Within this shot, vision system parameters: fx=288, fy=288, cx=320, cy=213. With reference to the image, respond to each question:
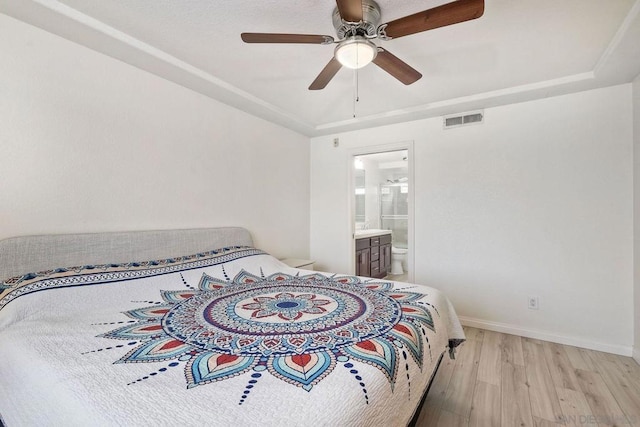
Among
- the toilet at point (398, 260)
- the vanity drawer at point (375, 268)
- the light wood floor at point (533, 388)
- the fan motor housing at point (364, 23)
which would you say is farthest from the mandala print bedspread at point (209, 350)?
the toilet at point (398, 260)

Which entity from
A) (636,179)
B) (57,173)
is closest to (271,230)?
(57,173)

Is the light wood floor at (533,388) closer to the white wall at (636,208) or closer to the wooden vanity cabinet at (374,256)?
the white wall at (636,208)

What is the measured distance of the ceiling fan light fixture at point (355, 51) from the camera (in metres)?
1.54

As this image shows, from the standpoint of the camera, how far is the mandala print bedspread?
0.74m

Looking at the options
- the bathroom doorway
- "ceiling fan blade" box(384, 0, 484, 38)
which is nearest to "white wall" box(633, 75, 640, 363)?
"ceiling fan blade" box(384, 0, 484, 38)

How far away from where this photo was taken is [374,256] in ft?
14.6

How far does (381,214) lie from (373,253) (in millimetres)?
1709

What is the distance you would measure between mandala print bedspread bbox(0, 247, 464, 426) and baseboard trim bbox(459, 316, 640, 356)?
1.44 metres

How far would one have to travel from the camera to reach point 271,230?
338cm

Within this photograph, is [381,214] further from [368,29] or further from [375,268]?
[368,29]

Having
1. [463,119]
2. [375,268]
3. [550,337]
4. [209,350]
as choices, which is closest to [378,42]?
[463,119]

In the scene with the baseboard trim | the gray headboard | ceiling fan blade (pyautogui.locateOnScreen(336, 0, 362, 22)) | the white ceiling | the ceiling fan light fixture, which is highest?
the white ceiling

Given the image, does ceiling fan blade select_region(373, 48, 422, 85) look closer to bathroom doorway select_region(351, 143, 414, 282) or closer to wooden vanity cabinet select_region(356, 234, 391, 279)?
bathroom doorway select_region(351, 143, 414, 282)

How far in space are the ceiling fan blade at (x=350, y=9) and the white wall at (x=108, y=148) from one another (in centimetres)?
171
